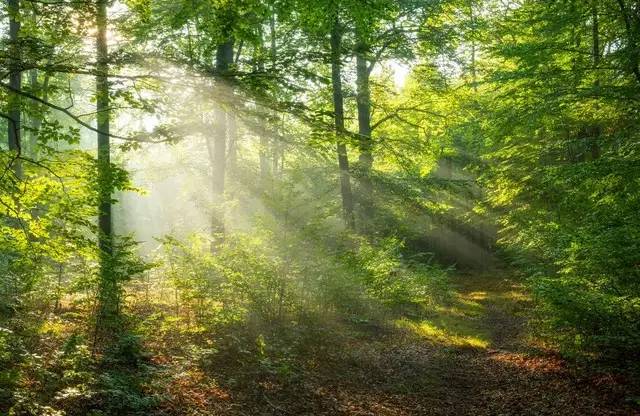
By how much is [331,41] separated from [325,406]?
12.6 meters

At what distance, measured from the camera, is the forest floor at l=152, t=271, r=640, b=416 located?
7352 millimetres

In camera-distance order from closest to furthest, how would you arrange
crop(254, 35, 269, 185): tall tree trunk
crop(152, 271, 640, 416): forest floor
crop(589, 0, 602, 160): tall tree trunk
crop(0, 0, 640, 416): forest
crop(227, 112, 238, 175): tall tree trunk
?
crop(0, 0, 640, 416): forest → crop(254, 35, 269, 185): tall tree trunk → crop(152, 271, 640, 416): forest floor → crop(589, 0, 602, 160): tall tree trunk → crop(227, 112, 238, 175): tall tree trunk

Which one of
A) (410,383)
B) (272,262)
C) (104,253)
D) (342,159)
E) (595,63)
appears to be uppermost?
(595,63)

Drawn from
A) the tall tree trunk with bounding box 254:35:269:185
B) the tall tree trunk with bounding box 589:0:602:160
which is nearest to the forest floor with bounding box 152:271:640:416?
the tall tree trunk with bounding box 254:35:269:185

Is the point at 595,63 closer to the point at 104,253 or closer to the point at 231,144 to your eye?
the point at 104,253

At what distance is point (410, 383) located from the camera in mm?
9312

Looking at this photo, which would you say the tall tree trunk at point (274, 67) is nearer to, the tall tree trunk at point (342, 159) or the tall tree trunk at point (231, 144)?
the tall tree trunk at point (231, 144)

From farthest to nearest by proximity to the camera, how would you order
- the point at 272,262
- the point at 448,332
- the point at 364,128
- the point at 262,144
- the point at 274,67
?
the point at 364,128
the point at 262,144
the point at 448,332
the point at 272,262
the point at 274,67

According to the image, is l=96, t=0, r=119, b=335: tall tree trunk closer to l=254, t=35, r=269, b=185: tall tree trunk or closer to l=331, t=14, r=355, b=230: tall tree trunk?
l=254, t=35, r=269, b=185: tall tree trunk

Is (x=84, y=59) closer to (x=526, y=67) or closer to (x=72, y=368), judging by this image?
(x=72, y=368)

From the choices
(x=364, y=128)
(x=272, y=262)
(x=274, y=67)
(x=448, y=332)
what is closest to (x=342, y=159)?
(x=364, y=128)

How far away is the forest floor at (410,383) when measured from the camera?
7.35 m

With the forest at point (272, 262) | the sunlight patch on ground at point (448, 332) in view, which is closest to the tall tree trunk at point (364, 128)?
the forest at point (272, 262)

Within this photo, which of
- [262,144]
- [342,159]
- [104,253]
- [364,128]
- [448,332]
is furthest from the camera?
[364,128]
